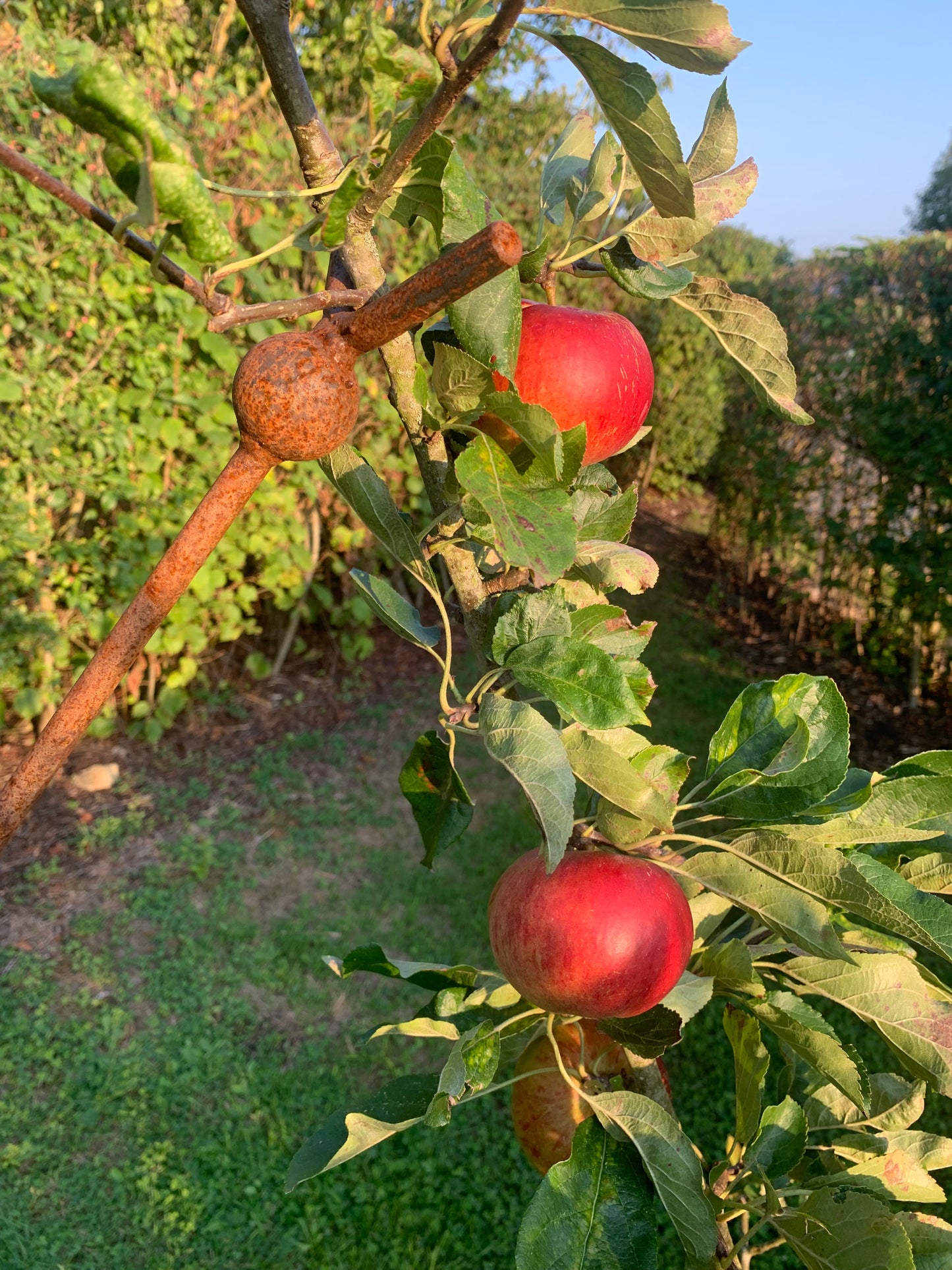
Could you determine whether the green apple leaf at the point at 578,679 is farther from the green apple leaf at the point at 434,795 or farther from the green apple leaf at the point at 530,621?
the green apple leaf at the point at 434,795

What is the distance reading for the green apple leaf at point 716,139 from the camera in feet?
2.46

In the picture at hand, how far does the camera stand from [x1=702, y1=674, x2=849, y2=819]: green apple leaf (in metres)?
0.81

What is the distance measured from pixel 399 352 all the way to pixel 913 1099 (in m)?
1.06

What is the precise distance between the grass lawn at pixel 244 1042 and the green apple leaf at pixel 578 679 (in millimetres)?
2348

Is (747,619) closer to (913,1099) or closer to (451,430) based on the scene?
(913,1099)

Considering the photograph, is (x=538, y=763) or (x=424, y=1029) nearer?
(x=538, y=763)

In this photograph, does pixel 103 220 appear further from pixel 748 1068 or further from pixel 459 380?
pixel 748 1068

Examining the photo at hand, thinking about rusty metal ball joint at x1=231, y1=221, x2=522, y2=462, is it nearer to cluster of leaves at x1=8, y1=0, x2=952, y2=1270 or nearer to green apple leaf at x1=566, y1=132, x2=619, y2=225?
cluster of leaves at x1=8, y1=0, x2=952, y2=1270

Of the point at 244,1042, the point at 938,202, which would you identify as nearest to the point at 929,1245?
the point at 244,1042

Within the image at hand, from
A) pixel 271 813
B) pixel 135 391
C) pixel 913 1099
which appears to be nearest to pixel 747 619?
pixel 271 813

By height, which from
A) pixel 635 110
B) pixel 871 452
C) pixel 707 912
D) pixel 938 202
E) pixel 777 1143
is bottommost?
pixel 777 1143

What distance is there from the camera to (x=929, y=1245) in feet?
3.07

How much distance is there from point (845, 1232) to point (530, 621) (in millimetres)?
697

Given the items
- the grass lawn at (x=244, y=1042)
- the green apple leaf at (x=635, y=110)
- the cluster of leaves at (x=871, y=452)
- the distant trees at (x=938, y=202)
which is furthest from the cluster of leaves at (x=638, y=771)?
the distant trees at (x=938, y=202)
